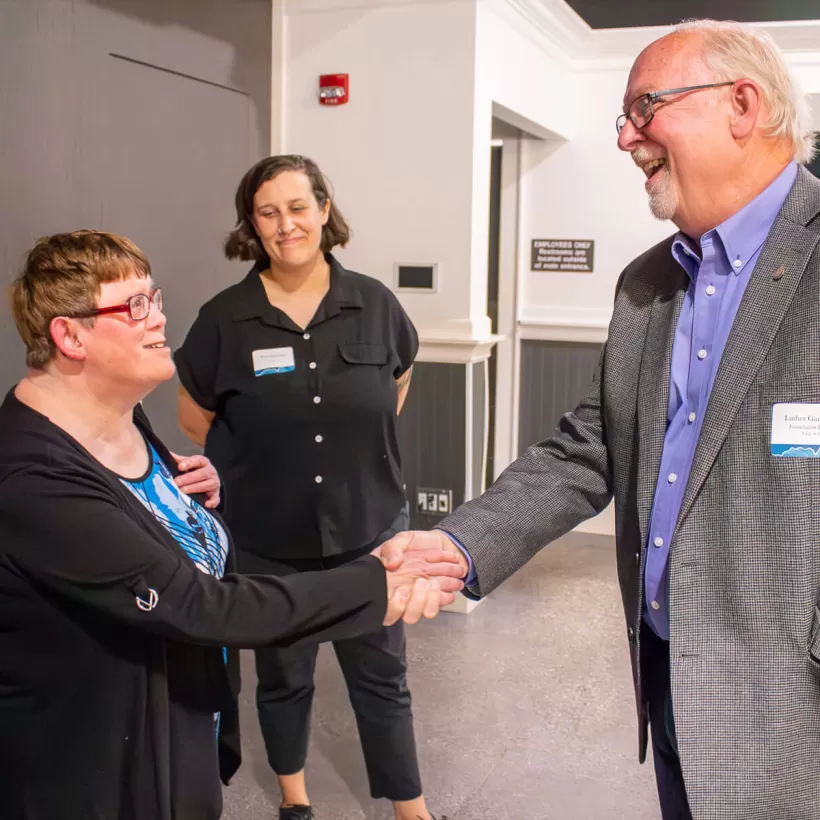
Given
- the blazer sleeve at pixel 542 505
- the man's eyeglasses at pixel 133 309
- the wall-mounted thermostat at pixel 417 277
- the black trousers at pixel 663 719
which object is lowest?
the black trousers at pixel 663 719

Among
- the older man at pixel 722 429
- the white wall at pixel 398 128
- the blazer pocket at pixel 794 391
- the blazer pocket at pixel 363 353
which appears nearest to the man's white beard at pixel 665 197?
the older man at pixel 722 429

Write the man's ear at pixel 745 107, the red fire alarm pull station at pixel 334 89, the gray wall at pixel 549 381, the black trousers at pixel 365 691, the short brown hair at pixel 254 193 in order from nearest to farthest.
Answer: the man's ear at pixel 745 107 → the black trousers at pixel 365 691 → the short brown hair at pixel 254 193 → the red fire alarm pull station at pixel 334 89 → the gray wall at pixel 549 381

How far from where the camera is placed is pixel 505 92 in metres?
4.30

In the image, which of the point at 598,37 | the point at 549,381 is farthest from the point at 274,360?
the point at 598,37

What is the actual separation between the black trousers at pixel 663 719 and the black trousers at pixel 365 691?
933 mm

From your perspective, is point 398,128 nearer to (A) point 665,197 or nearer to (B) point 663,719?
(A) point 665,197

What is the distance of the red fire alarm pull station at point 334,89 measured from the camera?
13.3ft

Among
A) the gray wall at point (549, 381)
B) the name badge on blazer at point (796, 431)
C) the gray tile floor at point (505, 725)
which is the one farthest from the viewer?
the gray wall at point (549, 381)

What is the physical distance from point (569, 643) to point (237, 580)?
265 cm

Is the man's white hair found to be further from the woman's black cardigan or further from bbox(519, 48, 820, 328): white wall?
bbox(519, 48, 820, 328): white wall

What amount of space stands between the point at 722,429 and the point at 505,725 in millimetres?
2114

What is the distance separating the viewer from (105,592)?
1367 millimetres

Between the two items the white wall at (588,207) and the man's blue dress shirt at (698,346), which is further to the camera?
the white wall at (588,207)

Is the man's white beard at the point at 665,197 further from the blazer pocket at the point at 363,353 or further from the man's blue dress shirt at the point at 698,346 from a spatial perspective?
the blazer pocket at the point at 363,353
